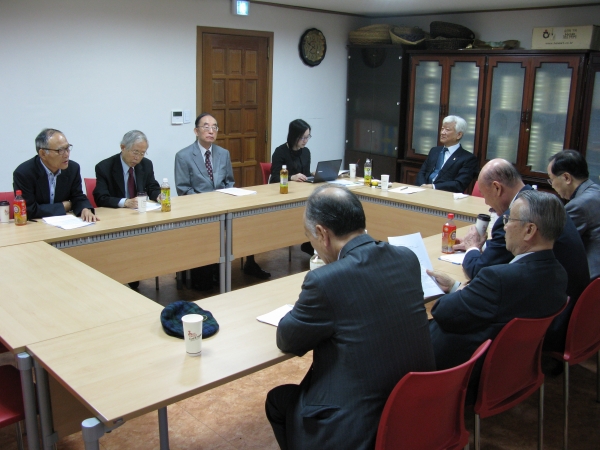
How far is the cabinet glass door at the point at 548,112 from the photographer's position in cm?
572

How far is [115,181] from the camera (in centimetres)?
407

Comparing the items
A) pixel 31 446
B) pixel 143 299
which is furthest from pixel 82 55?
pixel 31 446

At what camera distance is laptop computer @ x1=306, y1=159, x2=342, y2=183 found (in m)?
4.95

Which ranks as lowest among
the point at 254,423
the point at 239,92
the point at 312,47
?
the point at 254,423

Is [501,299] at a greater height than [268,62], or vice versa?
[268,62]

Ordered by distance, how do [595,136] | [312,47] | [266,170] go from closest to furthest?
[266,170] → [595,136] → [312,47]

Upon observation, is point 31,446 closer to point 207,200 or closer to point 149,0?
point 207,200

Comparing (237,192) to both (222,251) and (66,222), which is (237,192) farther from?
(66,222)

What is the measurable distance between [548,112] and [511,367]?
439 cm

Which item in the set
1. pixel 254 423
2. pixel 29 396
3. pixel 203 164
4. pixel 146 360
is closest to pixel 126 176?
pixel 203 164

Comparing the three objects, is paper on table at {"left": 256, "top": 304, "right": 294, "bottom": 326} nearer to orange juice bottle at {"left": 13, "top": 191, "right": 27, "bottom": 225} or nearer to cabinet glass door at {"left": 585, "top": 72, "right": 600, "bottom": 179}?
orange juice bottle at {"left": 13, "top": 191, "right": 27, "bottom": 225}

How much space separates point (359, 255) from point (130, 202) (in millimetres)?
2449

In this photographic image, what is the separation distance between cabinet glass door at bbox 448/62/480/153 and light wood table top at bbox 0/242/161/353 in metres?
4.78

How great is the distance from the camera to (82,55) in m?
5.23
